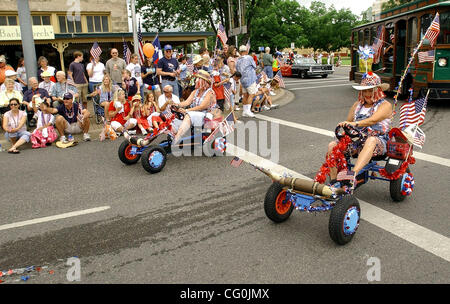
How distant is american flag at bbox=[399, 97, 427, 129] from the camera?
191 inches

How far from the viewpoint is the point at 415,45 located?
37.2 feet

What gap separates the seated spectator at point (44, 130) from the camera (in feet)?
27.7

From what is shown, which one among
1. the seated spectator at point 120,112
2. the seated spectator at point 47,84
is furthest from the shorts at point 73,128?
the seated spectator at point 47,84

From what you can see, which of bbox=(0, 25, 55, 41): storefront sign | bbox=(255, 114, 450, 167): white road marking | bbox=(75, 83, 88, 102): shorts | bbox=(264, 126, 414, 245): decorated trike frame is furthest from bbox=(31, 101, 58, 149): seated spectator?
bbox=(0, 25, 55, 41): storefront sign

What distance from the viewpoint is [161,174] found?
246 inches

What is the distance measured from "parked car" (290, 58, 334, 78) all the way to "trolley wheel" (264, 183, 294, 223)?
829 inches

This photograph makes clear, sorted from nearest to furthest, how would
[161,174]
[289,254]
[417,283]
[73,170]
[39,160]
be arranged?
[417,283] → [289,254] → [161,174] → [73,170] → [39,160]

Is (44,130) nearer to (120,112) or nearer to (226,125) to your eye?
(120,112)

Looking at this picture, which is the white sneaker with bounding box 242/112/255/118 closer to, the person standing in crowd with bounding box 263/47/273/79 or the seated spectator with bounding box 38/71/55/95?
the seated spectator with bounding box 38/71/55/95

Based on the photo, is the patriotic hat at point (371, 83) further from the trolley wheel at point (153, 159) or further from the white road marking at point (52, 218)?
the white road marking at point (52, 218)

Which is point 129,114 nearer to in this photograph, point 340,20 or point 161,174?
point 161,174

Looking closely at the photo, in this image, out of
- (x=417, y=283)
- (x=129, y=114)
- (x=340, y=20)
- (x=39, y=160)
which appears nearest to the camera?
(x=417, y=283)
